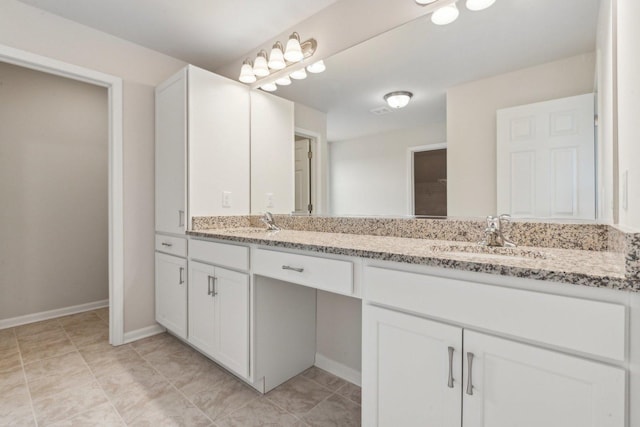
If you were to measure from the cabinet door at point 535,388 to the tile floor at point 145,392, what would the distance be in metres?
0.82

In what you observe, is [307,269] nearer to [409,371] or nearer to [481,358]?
[409,371]

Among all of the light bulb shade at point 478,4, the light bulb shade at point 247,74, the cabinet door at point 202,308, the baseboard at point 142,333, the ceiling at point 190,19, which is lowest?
the baseboard at point 142,333

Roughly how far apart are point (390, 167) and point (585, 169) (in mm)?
841

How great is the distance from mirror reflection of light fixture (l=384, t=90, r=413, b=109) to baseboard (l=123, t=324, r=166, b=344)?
2379mm

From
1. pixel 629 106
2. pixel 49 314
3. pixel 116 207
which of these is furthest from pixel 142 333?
pixel 629 106

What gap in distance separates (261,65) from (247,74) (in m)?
0.15

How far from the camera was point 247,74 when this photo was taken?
2344 mm

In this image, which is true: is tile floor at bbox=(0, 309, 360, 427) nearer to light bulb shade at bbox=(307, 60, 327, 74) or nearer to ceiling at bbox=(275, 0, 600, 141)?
ceiling at bbox=(275, 0, 600, 141)

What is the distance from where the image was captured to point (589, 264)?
839mm

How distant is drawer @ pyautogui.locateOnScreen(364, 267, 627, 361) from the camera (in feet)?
2.29

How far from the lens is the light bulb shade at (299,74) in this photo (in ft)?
6.98

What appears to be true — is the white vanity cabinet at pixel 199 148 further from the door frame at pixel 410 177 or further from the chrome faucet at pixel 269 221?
the door frame at pixel 410 177

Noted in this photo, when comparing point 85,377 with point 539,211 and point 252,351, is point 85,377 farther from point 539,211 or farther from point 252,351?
point 539,211

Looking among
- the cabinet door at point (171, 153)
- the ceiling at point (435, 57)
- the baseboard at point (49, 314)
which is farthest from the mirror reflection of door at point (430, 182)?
the baseboard at point (49, 314)
